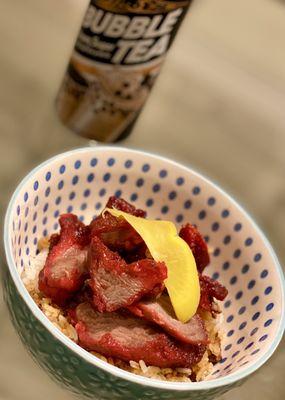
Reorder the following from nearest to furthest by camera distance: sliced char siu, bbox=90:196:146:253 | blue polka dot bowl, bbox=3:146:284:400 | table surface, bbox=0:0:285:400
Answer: blue polka dot bowl, bbox=3:146:284:400
sliced char siu, bbox=90:196:146:253
table surface, bbox=0:0:285:400

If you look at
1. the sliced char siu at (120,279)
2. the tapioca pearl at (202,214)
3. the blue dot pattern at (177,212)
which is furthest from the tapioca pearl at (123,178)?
the sliced char siu at (120,279)

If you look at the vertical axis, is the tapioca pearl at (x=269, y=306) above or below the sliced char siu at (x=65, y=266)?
above

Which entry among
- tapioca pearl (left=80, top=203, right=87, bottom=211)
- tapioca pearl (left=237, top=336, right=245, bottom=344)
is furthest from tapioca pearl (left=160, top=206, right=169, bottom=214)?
tapioca pearl (left=237, top=336, right=245, bottom=344)

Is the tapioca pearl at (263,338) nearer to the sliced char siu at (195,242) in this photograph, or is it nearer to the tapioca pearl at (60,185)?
the sliced char siu at (195,242)

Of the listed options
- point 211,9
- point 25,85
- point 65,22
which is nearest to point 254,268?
point 25,85

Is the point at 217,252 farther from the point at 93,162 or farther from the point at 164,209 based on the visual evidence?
the point at 93,162

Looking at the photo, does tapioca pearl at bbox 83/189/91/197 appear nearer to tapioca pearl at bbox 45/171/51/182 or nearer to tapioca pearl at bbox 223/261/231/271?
tapioca pearl at bbox 45/171/51/182
